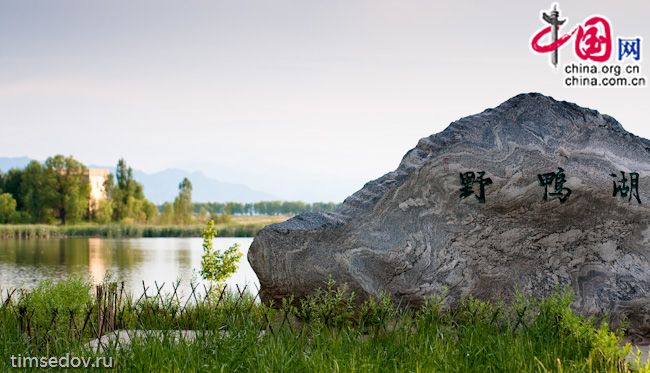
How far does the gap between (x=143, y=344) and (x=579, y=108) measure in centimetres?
477

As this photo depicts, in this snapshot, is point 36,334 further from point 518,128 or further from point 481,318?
point 518,128

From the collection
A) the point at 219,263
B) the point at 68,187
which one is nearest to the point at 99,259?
the point at 219,263

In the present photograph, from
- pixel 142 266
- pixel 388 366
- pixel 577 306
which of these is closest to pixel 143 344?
pixel 388 366

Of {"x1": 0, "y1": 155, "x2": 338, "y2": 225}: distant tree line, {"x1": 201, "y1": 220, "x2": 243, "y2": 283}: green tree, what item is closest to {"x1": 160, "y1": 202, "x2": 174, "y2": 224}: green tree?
{"x1": 0, "y1": 155, "x2": 338, "y2": 225}: distant tree line

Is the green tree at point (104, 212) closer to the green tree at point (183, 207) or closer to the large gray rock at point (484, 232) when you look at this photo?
the green tree at point (183, 207)

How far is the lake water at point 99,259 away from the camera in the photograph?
1274 centimetres

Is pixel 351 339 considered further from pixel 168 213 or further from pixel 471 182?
pixel 168 213

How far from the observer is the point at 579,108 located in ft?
22.6

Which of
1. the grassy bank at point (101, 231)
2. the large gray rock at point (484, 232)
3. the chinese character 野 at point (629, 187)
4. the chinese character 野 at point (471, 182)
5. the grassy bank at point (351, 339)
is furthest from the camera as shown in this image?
the grassy bank at point (101, 231)

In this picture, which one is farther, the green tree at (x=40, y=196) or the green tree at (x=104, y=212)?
the green tree at (x=104, y=212)

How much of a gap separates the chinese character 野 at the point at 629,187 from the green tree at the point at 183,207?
2342 cm

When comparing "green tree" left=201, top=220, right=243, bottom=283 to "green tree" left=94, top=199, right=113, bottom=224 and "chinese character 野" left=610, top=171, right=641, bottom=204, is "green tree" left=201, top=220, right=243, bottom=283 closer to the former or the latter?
"chinese character 野" left=610, top=171, right=641, bottom=204

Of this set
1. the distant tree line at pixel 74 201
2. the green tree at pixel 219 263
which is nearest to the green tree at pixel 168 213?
the distant tree line at pixel 74 201

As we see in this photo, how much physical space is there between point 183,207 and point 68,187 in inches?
240
